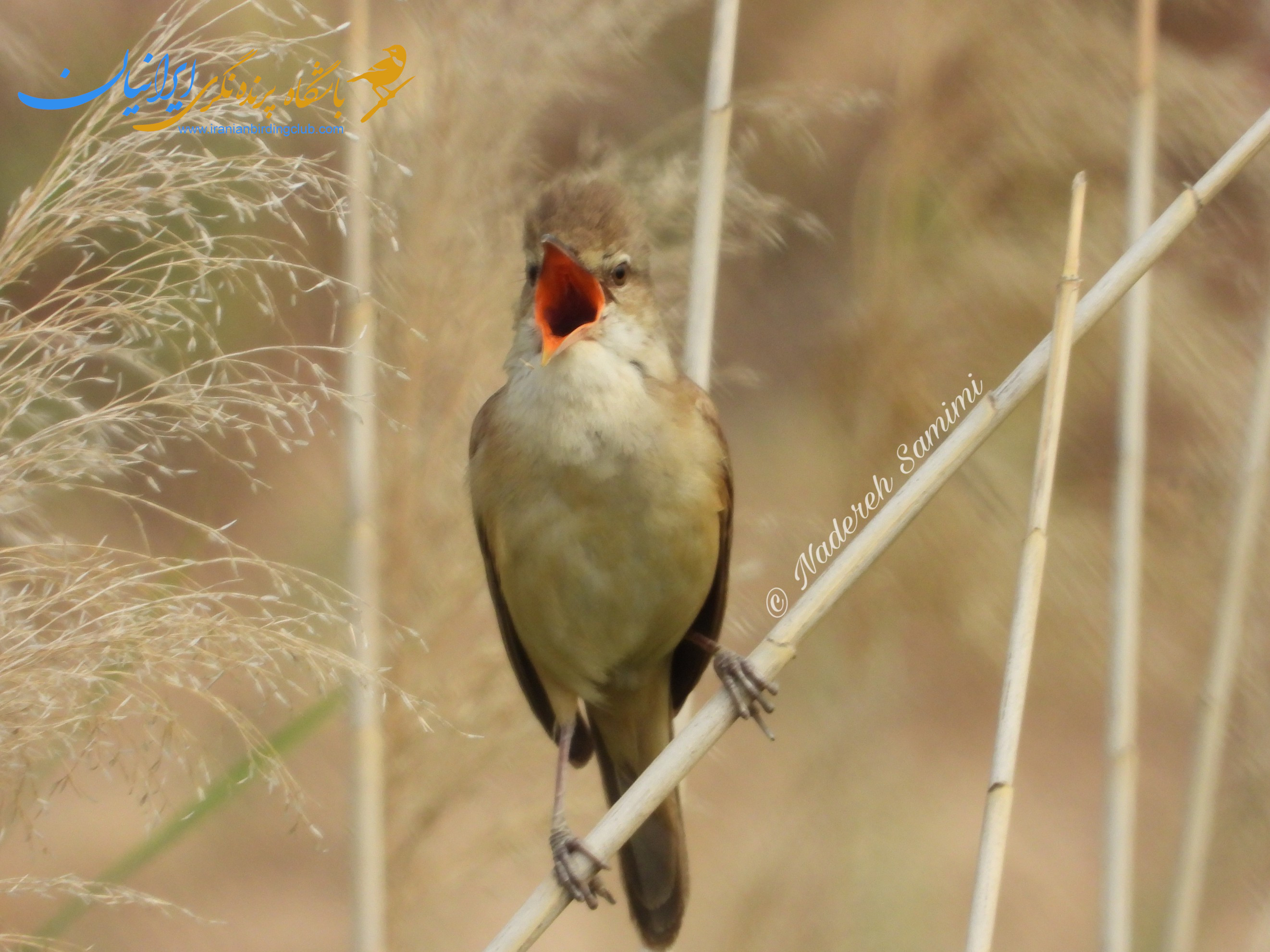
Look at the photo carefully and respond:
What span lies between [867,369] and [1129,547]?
572 millimetres

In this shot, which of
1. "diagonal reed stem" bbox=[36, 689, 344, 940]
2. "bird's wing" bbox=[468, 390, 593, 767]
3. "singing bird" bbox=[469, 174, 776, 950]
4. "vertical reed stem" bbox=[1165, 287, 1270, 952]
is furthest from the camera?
"bird's wing" bbox=[468, 390, 593, 767]

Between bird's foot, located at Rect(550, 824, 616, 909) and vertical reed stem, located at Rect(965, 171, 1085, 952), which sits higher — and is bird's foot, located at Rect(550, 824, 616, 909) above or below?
below

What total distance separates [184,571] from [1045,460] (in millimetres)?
1238

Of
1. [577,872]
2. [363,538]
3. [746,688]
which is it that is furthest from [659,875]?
[363,538]

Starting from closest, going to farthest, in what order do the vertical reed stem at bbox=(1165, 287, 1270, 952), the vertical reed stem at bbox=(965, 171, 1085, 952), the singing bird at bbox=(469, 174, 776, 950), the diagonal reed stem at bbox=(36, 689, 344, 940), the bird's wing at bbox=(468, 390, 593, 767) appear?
the vertical reed stem at bbox=(965, 171, 1085, 952) < the diagonal reed stem at bbox=(36, 689, 344, 940) < the singing bird at bbox=(469, 174, 776, 950) < the vertical reed stem at bbox=(1165, 287, 1270, 952) < the bird's wing at bbox=(468, 390, 593, 767)

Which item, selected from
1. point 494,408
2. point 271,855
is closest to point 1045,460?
point 494,408

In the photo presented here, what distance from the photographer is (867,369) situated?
2.45m

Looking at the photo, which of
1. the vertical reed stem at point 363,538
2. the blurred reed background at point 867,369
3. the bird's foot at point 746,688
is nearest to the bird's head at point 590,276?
the blurred reed background at point 867,369

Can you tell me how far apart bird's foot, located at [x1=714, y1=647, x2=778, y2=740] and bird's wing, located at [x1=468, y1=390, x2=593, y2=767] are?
46 centimetres

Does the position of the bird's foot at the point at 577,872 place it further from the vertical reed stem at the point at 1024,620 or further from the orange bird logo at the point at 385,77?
the orange bird logo at the point at 385,77

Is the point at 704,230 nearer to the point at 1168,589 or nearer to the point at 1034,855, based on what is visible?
the point at 1168,589

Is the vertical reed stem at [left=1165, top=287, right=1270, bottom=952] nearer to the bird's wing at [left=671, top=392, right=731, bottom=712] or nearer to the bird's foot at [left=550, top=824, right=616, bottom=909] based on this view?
the bird's wing at [left=671, top=392, right=731, bottom=712]

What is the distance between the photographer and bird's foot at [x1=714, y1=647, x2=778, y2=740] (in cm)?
192
